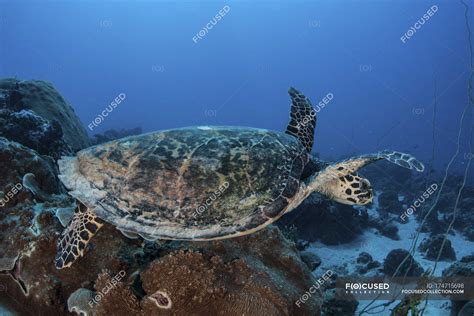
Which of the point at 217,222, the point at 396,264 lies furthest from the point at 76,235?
the point at 396,264

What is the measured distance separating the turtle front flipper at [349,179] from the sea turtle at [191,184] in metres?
0.01

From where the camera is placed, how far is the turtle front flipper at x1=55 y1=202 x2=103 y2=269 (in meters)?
3.54

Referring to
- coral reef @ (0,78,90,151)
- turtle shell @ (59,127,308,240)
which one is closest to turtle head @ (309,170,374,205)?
turtle shell @ (59,127,308,240)

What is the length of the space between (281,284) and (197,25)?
136592 mm

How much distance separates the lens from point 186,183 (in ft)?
12.7

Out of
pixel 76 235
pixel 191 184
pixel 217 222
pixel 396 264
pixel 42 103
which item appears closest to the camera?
pixel 76 235

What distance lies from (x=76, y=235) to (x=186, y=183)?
1.41 meters

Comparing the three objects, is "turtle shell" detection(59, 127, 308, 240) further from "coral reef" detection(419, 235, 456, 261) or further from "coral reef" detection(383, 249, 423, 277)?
"coral reef" detection(419, 235, 456, 261)

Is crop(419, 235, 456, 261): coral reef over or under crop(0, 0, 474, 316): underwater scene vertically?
under

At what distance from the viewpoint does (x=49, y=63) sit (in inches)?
4594

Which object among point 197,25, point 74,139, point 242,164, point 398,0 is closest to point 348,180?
point 242,164

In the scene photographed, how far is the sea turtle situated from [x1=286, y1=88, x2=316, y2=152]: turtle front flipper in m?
1.39

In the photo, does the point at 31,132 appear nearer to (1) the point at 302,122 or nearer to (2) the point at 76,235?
(2) the point at 76,235

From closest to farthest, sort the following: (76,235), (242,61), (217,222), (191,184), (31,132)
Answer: (76,235), (217,222), (191,184), (31,132), (242,61)
